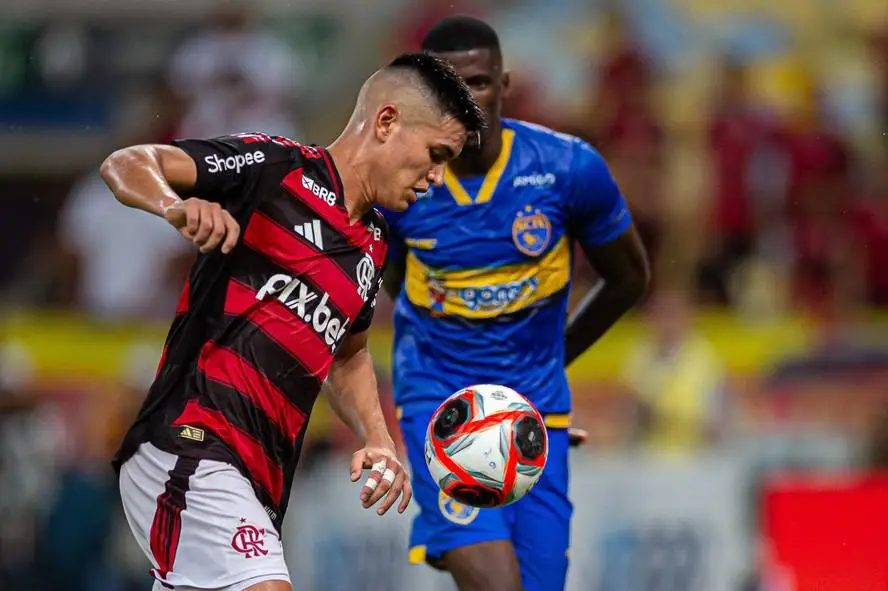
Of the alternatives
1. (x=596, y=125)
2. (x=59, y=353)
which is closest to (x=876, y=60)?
(x=596, y=125)

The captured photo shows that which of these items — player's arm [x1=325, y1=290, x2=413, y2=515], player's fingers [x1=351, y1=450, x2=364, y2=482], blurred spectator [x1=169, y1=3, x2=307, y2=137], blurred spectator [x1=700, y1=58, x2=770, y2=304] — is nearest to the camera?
player's fingers [x1=351, y1=450, x2=364, y2=482]

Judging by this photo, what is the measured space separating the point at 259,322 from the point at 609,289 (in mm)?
2544

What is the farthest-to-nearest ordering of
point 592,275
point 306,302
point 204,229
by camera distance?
point 592,275 < point 306,302 < point 204,229

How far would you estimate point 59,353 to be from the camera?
Result: 12.0 metres

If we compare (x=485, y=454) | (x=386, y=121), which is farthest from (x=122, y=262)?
(x=386, y=121)

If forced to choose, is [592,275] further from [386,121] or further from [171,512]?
[171,512]

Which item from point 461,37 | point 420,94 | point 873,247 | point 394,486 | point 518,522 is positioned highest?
point 461,37

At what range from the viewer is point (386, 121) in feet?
17.0

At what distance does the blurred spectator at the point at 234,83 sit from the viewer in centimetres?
1310

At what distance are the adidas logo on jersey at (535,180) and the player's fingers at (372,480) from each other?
6.11ft

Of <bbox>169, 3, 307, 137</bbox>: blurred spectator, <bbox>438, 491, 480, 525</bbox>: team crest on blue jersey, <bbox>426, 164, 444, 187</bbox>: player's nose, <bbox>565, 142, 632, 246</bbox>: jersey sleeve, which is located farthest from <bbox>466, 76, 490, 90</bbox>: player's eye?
<bbox>169, 3, 307, 137</bbox>: blurred spectator

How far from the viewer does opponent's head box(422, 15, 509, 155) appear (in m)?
6.42

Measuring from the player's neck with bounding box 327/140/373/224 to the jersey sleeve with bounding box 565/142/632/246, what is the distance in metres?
1.60

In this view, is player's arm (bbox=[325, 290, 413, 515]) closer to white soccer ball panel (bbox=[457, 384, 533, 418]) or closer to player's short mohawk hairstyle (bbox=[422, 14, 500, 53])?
white soccer ball panel (bbox=[457, 384, 533, 418])
